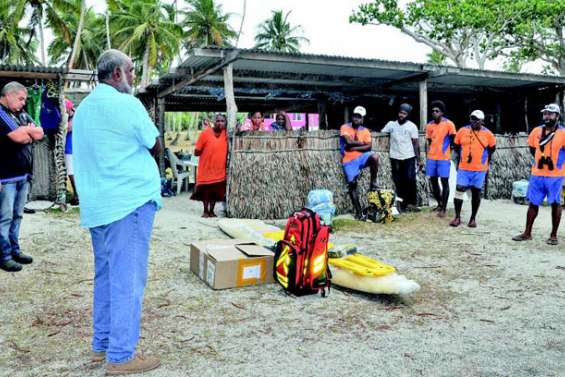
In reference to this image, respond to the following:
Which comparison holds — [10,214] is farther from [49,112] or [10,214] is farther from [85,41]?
[85,41]

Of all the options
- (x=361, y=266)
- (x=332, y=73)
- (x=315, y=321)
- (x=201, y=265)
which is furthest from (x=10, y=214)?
(x=332, y=73)

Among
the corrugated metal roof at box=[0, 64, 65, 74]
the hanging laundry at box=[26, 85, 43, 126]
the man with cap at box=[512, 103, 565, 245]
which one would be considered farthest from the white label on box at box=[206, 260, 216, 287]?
the hanging laundry at box=[26, 85, 43, 126]

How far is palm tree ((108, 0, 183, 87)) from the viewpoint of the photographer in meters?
28.8

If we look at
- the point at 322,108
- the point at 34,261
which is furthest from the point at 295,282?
the point at 322,108

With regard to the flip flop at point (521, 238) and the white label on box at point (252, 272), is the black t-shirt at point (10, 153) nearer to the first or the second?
the white label on box at point (252, 272)

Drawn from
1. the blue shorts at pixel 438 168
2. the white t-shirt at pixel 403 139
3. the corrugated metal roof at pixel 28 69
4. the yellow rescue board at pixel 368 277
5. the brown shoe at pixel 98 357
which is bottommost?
the brown shoe at pixel 98 357

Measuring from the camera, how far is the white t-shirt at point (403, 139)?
851cm

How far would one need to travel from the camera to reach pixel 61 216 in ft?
25.3

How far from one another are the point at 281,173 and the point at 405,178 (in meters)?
2.40

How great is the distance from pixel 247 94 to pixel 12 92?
8.45m

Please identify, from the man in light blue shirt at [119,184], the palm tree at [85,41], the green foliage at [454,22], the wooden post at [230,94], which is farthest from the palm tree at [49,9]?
the man in light blue shirt at [119,184]

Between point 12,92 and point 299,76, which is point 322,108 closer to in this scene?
point 299,76

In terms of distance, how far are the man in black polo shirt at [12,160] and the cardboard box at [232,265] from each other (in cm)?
180

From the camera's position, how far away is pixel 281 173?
7902mm
